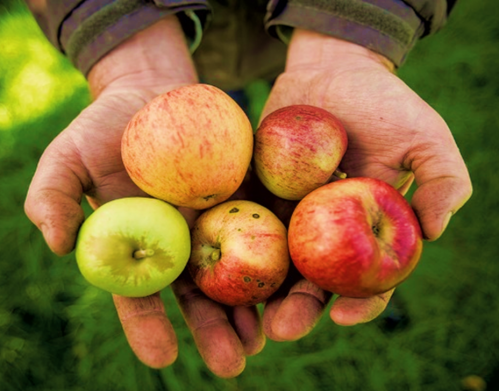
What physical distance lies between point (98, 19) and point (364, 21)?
4.24 ft

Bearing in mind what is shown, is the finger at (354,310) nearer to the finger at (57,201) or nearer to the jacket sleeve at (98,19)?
the finger at (57,201)

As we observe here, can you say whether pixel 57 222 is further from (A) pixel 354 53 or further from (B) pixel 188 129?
(A) pixel 354 53

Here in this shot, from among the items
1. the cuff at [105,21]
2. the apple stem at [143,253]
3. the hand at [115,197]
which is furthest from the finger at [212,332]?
the cuff at [105,21]

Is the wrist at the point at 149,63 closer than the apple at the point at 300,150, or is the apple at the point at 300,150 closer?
the apple at the point at 300,150

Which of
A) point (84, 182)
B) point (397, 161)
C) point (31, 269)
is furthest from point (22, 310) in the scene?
point (397, 161)

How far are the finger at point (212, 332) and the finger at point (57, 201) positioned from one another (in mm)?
492

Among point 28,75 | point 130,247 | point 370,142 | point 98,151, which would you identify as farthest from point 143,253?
point 28,75

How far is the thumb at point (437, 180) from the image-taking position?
165cm

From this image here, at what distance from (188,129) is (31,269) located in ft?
5.85

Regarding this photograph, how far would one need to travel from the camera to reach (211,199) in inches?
72.2

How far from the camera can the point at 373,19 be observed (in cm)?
231

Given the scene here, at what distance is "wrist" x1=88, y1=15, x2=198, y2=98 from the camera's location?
7.73ft

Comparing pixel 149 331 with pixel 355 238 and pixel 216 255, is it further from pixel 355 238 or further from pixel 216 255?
pixel 355 238

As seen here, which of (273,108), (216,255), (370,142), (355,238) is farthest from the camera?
(273,108)
